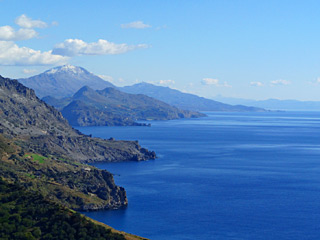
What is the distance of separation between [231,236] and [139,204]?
38.5m

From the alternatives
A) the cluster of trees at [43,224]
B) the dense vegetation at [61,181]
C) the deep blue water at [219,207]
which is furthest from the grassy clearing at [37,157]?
the cluster of trees at [43,224]

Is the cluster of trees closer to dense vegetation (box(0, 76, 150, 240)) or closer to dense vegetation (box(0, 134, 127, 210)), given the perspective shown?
dense vegetation (box(0, 76, 150, 240))

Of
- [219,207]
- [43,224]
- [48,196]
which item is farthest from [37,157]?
[43,224]

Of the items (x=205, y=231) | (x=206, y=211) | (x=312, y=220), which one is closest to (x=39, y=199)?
(x=205, y=231)

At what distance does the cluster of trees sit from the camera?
283 ft

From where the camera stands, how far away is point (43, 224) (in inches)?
3563

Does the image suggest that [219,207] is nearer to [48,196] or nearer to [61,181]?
[48,196]

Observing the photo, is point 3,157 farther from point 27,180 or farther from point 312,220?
point 312,220

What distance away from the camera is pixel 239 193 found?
16075 centimetres

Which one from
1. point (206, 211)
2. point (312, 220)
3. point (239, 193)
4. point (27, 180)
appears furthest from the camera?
point (239, 193)

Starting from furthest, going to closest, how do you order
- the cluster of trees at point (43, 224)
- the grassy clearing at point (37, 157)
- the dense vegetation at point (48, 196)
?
the grassy clearing at point (37, 157)
the dense vegetation at point (48, 196)
the cluster of trees at point (43, 224)

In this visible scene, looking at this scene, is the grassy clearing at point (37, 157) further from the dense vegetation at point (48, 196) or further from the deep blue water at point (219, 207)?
the deep blue water at point (219, 207)

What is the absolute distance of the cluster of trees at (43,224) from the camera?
283 feet

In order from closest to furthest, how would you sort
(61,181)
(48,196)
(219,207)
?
(219,207) < (48,196) < (61,181)
